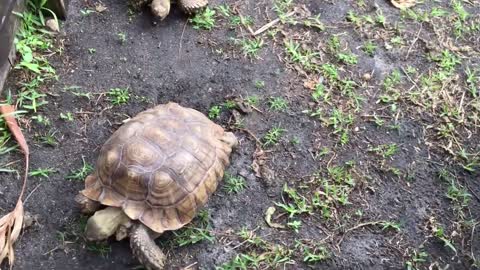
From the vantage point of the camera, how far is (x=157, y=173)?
330 centimetres

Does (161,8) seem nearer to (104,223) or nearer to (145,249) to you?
(104,223)

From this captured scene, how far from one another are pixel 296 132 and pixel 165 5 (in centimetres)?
147

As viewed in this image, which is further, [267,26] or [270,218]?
[267,26]

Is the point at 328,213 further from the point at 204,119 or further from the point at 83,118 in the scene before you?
the point at 83,118

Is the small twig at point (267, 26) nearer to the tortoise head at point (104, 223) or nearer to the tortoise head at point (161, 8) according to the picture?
the tortoise head at point (161, 8)

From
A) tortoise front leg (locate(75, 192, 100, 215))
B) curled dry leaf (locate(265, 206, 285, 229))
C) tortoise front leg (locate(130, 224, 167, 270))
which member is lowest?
curled dry leaf (locate(265, 206, 285, 229))

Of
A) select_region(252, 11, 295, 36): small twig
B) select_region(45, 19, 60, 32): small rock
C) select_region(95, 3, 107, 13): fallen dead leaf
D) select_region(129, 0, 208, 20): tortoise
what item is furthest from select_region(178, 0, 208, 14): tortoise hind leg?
select_region(45, 19, 60, 32): small rock

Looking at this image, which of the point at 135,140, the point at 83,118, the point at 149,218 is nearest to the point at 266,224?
the point at 149,218

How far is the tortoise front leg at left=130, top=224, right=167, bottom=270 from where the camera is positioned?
10.6 feet

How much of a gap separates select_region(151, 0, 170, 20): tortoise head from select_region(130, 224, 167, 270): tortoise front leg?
6.07 feet

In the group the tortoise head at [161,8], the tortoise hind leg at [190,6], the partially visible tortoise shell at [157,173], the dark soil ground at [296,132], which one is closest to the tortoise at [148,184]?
the partially visible tortoise shell at [157,173]

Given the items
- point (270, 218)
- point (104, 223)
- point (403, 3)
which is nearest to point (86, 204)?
point (104, 223)

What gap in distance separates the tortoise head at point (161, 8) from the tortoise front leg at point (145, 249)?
1.85 meters

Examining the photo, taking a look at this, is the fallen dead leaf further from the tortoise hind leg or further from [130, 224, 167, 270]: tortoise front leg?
[130, 224, 167, 270]: tortoise front leg
